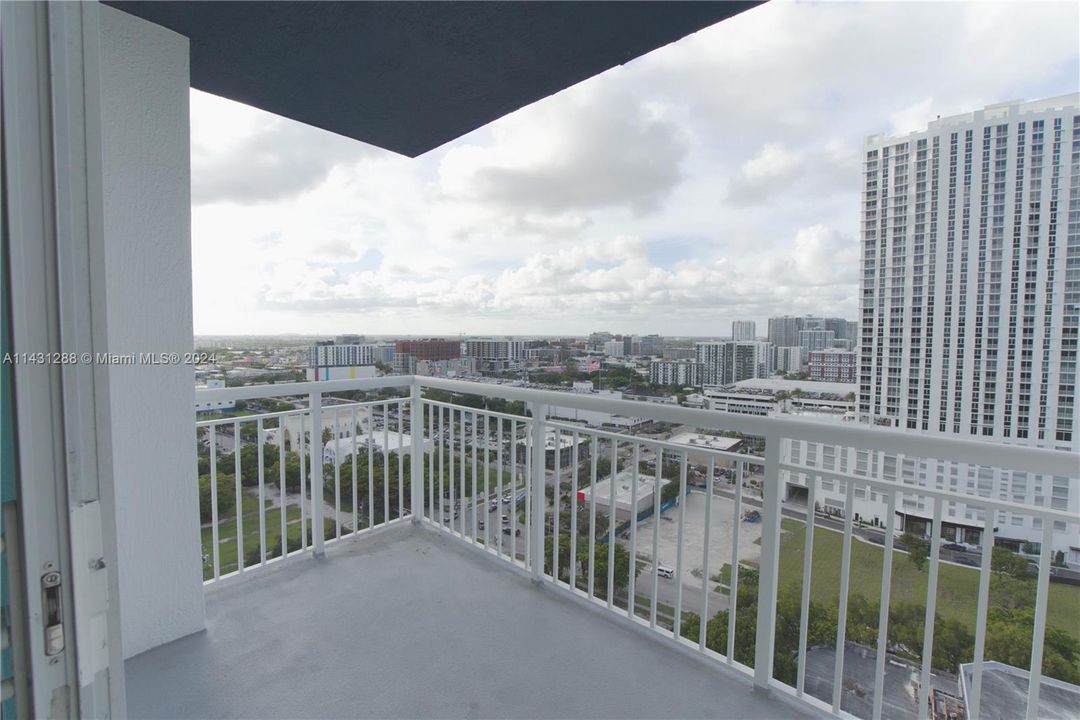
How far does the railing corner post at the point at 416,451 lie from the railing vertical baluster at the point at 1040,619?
10.7 feet

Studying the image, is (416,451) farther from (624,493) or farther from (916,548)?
(916,548)

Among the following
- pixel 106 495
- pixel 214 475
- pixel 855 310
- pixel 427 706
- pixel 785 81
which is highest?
pixel 785 81

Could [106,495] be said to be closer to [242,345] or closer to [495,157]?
[242,345]

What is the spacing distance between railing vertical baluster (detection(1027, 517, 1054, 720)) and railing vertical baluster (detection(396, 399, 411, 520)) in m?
3.25

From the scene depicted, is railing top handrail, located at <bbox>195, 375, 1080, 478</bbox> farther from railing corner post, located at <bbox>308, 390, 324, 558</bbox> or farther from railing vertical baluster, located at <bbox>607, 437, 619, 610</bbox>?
railing vertical baluster, located at <bbox>607, 437, 619, 610</bbox>

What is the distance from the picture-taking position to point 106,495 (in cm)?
60

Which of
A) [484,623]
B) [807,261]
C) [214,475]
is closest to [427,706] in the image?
[484,623]

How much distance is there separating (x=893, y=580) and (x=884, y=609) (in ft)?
0.37

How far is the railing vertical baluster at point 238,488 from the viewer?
276 cm

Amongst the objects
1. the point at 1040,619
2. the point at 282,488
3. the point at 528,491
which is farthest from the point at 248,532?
the point at 1040,619

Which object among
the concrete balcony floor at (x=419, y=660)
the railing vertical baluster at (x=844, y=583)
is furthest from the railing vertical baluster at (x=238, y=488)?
the railing vertical baluster at (x=844, y=583)

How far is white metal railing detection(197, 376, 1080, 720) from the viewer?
5.37 feet

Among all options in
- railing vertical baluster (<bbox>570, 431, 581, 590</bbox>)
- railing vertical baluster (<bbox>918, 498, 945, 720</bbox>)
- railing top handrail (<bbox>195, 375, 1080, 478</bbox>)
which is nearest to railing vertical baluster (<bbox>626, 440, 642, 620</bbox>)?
railing top handrail (<bbox>195, 375, 1080, 478</bbox>)

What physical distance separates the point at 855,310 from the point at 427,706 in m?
2.90
